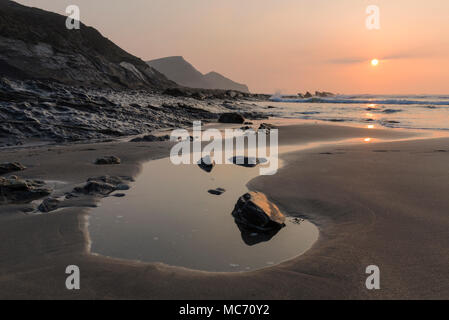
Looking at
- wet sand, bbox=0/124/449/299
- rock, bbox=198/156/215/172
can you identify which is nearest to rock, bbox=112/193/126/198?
wet sand, bbox=0/124/449/299

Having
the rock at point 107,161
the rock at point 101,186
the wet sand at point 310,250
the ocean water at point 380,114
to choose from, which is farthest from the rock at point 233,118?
the rock at point 101,186

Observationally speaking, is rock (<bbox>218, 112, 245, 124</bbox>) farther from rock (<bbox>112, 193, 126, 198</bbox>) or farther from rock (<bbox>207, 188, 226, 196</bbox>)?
rock (<bbox>112, 193, 126, 198</bbox>)

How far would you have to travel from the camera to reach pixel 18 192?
4.14 metres

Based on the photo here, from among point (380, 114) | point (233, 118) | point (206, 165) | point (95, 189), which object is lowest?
point (95, 189)

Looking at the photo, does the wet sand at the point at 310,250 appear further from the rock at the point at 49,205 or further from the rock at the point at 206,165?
the rock at the point at 206,165

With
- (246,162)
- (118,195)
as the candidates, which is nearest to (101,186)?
(118,195)

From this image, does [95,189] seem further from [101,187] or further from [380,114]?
[380,114]

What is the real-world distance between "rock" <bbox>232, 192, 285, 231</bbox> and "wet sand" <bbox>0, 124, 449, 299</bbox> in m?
0.48

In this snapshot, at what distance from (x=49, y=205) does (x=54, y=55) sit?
35540 millimetres

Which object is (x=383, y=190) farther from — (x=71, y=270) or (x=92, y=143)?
(x=92, y=143)

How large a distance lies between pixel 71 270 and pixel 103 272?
10.4 inches

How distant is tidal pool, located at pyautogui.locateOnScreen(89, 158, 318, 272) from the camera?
2854mm
